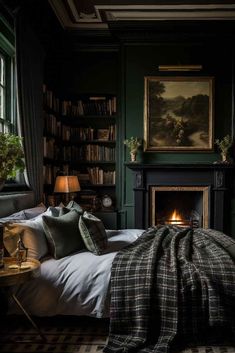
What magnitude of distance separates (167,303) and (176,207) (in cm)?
365

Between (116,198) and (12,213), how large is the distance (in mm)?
2564

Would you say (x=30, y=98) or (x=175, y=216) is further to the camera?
(x=175, y=216)

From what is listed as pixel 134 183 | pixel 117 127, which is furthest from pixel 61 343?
pixel 117 127

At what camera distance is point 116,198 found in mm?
5871

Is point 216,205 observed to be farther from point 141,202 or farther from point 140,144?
point 140,144

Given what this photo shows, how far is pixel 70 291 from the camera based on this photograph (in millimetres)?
2596

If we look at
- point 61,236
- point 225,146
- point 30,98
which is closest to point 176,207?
point 225,146

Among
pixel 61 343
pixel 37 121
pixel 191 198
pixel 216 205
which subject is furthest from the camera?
pixel 191 198

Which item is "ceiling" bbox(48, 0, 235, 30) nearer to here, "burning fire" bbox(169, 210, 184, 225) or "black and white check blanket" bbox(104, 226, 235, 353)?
"burning fire" bbox(169, 210, 184, 225)

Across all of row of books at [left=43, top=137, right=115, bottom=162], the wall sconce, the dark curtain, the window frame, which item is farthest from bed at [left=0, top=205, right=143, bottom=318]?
the wall sconce

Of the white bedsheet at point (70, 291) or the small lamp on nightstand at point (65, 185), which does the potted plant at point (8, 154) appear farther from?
the small lamp on nightstand at point (65, 185)

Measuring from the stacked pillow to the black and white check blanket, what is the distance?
402 mm

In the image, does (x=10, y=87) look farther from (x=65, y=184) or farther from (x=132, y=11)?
(x=132, y=11)

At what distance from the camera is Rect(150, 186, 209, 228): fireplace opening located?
5.63m
